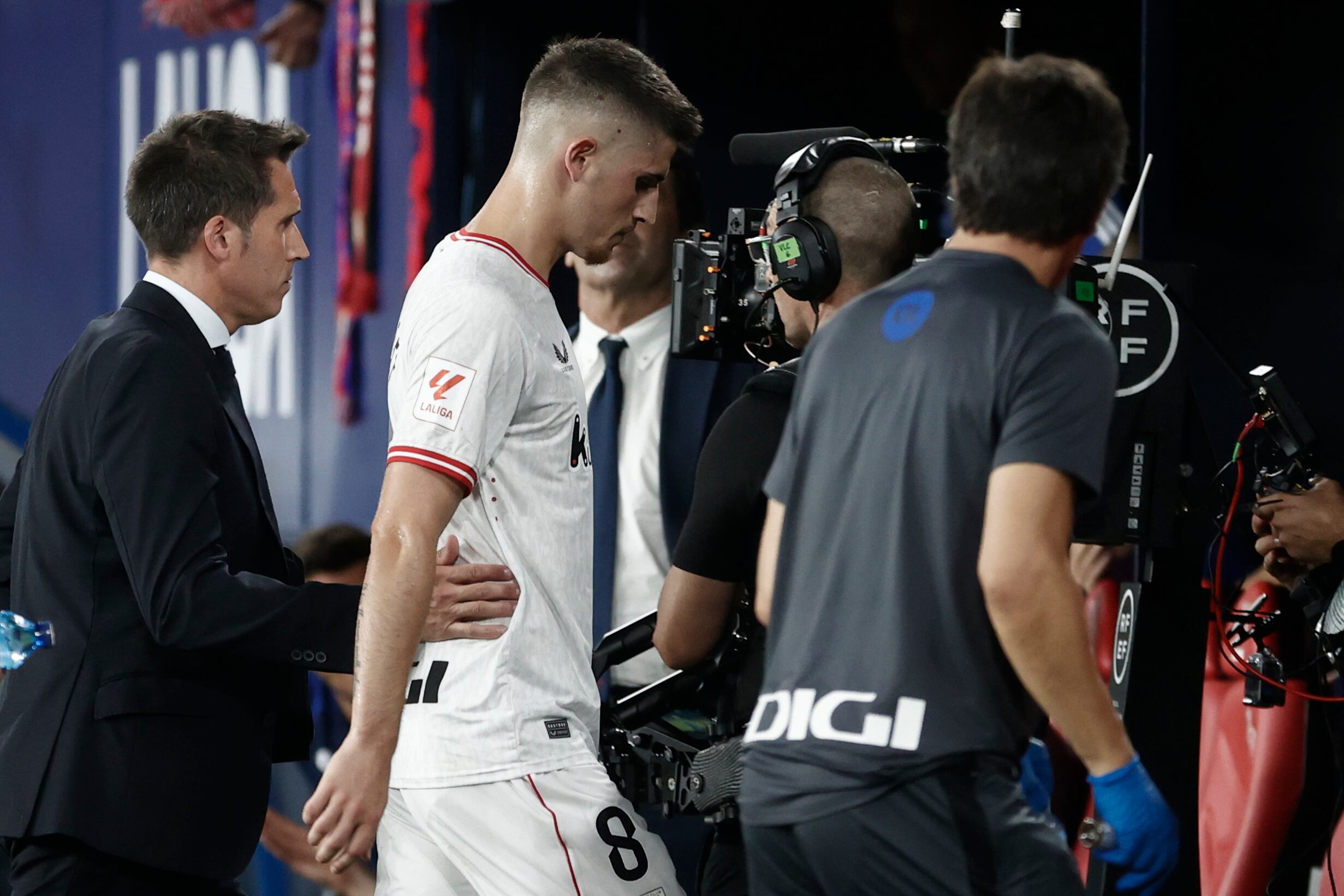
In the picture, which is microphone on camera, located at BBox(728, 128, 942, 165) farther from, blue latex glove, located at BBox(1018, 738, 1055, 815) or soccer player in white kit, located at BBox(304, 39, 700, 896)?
blue latex glove, located at BBox(1018, 738, 1055, 815)

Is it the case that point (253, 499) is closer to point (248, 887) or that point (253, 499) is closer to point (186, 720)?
point (186, 720)

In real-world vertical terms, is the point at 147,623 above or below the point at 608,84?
below

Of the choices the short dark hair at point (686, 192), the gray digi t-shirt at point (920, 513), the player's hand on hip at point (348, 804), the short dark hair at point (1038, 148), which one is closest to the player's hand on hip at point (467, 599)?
the player's hand on hip at point (348, 804)

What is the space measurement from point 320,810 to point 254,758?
467 millimetres

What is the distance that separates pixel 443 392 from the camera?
203cm

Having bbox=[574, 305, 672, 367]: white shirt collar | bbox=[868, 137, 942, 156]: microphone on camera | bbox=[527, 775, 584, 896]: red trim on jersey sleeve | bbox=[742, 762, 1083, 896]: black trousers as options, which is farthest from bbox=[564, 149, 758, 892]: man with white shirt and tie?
bbox=[742, 762, 1083, 896]: black trousers

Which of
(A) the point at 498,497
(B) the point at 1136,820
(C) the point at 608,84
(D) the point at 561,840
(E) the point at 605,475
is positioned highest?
(C) the point at 608,84

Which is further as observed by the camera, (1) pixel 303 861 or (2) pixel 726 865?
(1) pixel 303 861

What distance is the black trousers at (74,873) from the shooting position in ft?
7.22

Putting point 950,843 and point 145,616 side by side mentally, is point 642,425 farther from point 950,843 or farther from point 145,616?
point 950,843

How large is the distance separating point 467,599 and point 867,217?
84 cm

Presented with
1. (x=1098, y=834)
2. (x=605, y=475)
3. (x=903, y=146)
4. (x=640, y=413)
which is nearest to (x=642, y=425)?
(x=640, y=413)

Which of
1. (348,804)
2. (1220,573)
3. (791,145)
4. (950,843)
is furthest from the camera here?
(1220,573)

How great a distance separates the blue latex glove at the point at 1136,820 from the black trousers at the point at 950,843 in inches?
2.3
